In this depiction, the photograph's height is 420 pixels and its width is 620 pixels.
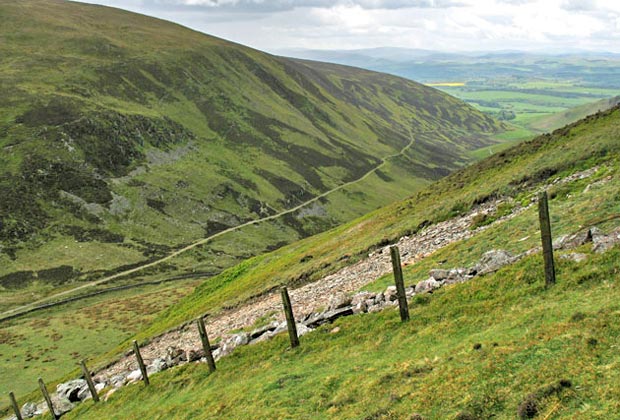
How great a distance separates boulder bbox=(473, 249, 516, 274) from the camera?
75.4 feet

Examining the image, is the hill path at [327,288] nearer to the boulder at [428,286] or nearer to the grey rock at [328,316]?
the grey rock at [328,316]

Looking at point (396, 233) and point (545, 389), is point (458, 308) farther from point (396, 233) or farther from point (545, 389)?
point (396, 233)

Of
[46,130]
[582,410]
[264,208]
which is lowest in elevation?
[264,208]

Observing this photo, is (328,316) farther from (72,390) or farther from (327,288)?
(72,390)

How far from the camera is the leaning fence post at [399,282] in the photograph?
67.1 ft

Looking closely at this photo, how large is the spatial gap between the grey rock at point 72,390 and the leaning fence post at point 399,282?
3044cm

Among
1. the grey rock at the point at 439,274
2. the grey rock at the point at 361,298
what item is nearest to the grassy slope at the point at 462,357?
the grey rock at the point at 361,298

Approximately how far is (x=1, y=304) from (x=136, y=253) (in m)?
42.4

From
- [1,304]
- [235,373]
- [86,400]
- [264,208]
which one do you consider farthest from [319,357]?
[264,208]

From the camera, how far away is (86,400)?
36375 millimetres

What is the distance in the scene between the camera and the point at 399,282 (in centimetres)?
2080

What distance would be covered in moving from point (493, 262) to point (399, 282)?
6.17 meters

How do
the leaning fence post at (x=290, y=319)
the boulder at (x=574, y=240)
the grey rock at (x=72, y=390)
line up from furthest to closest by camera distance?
the grey rock at (x=72, y=390)
the leaning fence post at (x=290, y=319)
the boulder at (x=574, y=240)

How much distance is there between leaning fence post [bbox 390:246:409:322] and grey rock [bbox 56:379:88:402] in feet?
99.9
